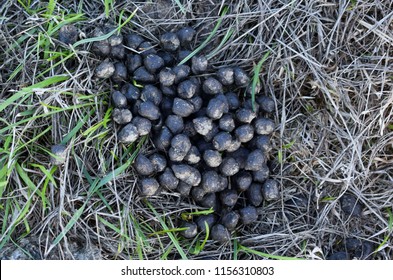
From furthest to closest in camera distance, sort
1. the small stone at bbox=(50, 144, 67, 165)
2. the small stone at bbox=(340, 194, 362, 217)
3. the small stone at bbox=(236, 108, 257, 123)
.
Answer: the small stone at bbox=(340, 194, 362, 217) → the small stone at bbox=(236, 108, 257, 123) → the small stone at bbox=(50, 144, 67, 165)

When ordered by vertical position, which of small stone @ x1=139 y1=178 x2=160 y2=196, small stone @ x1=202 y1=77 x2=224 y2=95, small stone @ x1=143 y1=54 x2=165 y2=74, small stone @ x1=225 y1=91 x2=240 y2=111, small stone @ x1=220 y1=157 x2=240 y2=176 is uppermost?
small stone @ x1=143 y1=54 x2=165 y2=74

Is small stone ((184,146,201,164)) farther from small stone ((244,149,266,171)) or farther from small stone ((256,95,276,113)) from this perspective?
small stone ((256,95,276,113))

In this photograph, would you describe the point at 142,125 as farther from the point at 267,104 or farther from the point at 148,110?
the point at 267,104

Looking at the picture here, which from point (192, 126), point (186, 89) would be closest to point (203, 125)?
point (192, 126)

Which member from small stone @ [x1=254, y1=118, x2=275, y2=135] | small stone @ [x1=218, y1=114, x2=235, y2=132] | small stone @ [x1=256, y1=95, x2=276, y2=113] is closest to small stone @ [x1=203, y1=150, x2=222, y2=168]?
small stone @ [x1=218, y1=114, x2=235, y2=132]

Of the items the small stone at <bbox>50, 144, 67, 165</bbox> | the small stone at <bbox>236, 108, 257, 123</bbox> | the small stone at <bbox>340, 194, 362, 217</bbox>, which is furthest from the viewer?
the small stone at <bbox>340, 194, 362, 217</bbox>

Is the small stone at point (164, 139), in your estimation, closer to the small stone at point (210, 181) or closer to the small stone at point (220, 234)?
the small stone at point (210, 181)

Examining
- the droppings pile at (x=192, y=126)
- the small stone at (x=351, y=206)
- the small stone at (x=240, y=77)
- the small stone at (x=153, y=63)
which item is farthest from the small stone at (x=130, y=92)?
the small stone at (x=351, y=206)
